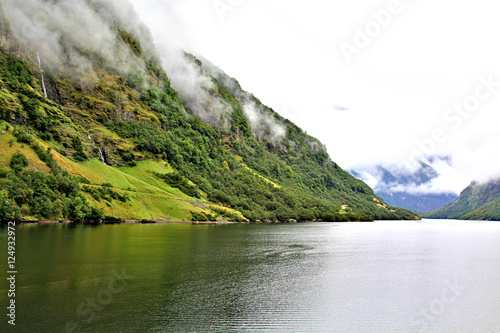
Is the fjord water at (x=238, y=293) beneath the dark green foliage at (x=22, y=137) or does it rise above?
beneath

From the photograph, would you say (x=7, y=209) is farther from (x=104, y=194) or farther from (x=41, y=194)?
(x=104, y=194)


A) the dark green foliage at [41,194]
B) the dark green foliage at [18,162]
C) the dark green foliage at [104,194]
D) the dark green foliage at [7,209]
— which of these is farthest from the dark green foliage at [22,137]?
the dark green foliage at [7,209]

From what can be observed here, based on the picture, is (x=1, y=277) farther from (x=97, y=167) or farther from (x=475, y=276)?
(x=97, y=167)

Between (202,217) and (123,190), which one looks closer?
(123,190)

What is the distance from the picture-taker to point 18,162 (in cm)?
12538

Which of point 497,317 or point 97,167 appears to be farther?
point 97,167

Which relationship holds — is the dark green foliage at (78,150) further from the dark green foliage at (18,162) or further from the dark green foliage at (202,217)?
the dark green foliage at (202,217)

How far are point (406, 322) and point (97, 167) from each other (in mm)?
192843

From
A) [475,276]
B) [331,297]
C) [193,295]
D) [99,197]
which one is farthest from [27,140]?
[475,276]

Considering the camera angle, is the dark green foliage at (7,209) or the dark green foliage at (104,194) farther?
the dark green foliage at (104,194)

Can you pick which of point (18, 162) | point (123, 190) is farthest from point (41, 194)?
point (123, 190)

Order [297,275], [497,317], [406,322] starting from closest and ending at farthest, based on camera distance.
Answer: [406,322] → [497,317] → [297,275]

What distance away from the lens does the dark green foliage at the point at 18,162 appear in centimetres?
12294

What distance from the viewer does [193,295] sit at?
3288 cm
